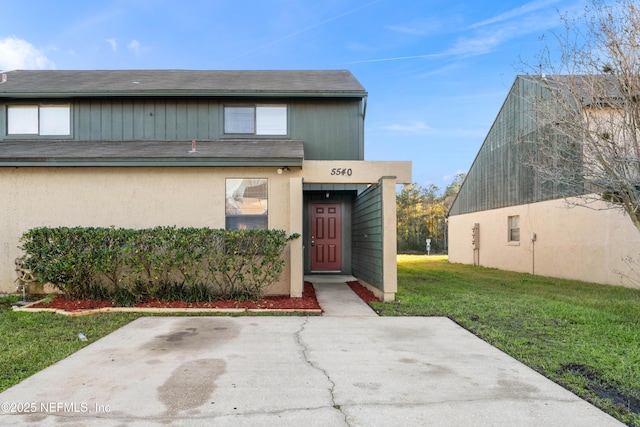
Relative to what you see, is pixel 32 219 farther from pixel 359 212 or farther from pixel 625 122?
pixel 625 122

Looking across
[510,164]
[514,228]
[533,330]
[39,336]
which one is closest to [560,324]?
[533,330]

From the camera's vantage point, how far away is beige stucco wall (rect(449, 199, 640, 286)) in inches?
398

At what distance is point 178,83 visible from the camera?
34.0 feet

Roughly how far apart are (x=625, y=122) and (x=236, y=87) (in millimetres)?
8225

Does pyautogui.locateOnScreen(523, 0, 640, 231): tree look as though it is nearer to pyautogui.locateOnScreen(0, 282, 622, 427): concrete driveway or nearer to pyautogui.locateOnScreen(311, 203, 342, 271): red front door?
pyautogui.locateOnScreen(0, 282, 622, 427): concrete driveway

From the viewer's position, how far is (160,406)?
3.06 m

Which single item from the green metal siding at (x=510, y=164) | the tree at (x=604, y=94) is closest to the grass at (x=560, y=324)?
the tree at (x=604, y=94)

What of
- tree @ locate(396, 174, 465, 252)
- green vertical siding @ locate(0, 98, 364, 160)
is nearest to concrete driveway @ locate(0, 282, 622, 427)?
green vertical siding @ locate(0, 98, 364, 160)

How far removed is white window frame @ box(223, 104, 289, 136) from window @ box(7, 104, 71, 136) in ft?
13.1

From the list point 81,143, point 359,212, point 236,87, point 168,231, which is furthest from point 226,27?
point 168,231

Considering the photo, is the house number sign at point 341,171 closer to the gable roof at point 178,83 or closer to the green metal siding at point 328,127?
the green metal siding at point 328,127

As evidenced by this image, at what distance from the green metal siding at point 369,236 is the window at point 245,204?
7.69 feet

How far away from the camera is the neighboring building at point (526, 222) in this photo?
1034 centimetres

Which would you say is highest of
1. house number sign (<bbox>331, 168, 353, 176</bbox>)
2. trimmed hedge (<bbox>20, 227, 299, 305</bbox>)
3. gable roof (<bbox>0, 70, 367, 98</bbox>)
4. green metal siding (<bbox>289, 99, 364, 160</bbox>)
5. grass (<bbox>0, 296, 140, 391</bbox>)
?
gable roof (<bbox>0, 70, 367, 98</bbox>)
